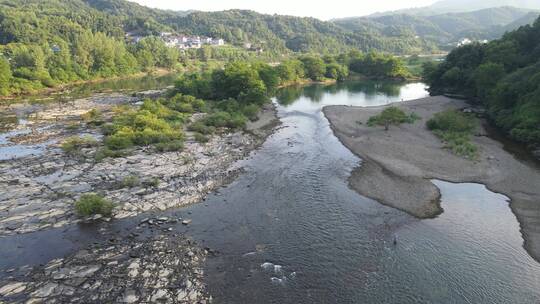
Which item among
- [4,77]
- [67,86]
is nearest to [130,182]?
[4,77]

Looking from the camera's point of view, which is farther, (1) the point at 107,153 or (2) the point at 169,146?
(2) the point at 169,146

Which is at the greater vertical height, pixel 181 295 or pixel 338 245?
pixel 181 295

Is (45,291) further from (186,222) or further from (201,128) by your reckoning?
(201,128)

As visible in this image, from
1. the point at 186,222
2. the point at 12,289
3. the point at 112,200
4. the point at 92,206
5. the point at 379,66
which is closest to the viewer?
the point at 12,289

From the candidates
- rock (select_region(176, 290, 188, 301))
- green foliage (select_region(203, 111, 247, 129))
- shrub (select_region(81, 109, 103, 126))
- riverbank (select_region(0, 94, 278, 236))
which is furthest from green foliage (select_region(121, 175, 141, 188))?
shrub (select_region(81, 109, 103, 126))

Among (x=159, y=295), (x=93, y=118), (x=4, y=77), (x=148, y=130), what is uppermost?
(x=4, y=77)

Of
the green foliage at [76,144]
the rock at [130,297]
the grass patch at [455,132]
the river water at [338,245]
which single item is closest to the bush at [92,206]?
the river water at [338,245]

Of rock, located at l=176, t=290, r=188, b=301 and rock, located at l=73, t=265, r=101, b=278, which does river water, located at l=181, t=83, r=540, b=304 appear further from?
rock, located at l=73, t=265, r=101, b=278
